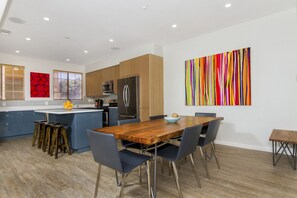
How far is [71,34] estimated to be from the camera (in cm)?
400

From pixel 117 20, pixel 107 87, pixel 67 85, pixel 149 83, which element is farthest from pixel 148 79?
pixel 67 85

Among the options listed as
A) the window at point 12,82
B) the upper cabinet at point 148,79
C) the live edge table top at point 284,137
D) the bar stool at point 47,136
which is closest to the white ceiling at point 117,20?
the upper cabinet at point 148,79

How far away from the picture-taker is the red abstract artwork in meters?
5.85

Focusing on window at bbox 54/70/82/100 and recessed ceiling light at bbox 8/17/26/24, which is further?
window at bbox 54/70/82/100

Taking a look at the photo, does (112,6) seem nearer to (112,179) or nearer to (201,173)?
(112,179)

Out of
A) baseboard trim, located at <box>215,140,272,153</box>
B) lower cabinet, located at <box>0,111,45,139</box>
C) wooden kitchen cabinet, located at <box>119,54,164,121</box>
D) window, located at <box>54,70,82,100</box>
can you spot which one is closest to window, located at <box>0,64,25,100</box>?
lower cabinet, located at <box>0,111,45,139</box>

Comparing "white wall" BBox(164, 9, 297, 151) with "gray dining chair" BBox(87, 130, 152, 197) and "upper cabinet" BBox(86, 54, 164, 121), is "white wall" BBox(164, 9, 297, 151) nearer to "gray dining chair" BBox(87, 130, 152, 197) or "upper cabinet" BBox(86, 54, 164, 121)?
"upper cabinet" BBox(86, 54, 164, 121)

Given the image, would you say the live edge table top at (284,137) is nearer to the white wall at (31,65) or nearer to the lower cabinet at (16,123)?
the lower cabinet at (16,123)

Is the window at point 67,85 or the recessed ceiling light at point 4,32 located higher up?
the recessed ceiling light at point 4,32

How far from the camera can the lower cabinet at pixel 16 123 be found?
4984 mm

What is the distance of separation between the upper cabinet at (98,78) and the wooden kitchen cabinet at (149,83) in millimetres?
1198

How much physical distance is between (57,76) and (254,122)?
6.65m

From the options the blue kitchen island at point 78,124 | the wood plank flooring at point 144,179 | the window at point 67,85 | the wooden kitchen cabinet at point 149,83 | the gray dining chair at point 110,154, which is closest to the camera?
the gray dining chair at point 110,154

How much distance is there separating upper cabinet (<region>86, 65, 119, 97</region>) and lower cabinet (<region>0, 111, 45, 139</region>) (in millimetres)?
2055
